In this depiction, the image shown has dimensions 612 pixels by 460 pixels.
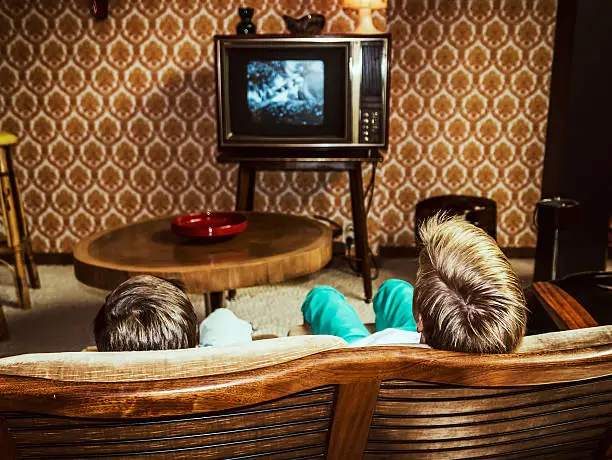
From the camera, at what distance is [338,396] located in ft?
2.26

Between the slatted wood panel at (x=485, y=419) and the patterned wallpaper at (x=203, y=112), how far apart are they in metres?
2.71

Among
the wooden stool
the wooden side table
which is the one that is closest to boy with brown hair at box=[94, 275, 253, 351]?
the wooden side table

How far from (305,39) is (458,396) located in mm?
2227

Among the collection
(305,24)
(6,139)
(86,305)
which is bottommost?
(86,305)

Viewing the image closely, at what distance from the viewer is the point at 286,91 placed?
2842 millimetres

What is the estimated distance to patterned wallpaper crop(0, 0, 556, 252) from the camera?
329cm

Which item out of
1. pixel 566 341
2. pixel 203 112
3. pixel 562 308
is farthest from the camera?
pixel 203 112

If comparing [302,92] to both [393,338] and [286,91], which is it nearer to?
[286,91]

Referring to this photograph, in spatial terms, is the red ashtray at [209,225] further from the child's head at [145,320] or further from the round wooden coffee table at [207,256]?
the child's head at [145,320]

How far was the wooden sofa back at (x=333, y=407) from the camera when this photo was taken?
61 cm

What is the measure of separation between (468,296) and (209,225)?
1338mm

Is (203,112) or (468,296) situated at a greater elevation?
(203,112)

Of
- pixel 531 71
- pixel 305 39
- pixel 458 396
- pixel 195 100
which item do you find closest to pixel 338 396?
pixel 458 396

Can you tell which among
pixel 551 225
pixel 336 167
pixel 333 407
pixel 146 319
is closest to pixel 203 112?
pixel 336 167
